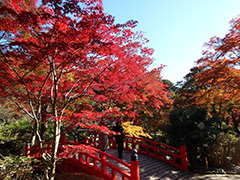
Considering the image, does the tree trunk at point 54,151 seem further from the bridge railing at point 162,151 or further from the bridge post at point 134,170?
the bridge railing at point 162,151

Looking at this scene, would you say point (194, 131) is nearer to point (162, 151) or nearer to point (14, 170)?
point (162, 151)

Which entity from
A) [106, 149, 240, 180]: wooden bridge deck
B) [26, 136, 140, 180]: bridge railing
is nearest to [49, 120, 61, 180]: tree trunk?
[26, 136, 140, 180]: bridge railing

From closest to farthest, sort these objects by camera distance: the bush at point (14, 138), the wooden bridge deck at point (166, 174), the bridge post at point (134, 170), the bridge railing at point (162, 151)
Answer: the bridge post at point (134, 170) → the wooden bridge deck at point (166, 174) → the bridge railing at point (162, 151) → the bush at point (14, 138)

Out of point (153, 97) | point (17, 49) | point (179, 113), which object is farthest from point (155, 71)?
point (17, 49)

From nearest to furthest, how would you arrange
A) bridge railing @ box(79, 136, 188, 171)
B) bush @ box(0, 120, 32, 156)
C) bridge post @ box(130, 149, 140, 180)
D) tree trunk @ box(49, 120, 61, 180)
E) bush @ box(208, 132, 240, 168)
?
bridge post @ box(130, 149, 140, 180), tree trunk @ box(49, 120, 61, 180), bridge railing @ box(79, 136, 188, 171), bush @ box(208, 132, 240, 168), bush @ box(0, 120, 32, 156)

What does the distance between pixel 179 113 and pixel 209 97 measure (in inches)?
76.9

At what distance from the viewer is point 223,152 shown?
7.41 meters

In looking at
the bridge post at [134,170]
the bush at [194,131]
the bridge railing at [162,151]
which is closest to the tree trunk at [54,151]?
the bridge post at [134,170]

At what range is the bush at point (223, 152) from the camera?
7355 millimetres

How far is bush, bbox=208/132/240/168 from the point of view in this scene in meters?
7.36

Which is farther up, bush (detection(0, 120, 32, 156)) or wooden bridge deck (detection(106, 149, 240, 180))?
bush (detection(0, 120, 32, 156))

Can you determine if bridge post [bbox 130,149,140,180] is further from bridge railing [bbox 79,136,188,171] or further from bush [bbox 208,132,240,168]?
bush [bbox 208,132,240,168]

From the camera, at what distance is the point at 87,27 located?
405cm

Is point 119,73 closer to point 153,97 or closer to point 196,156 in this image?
point 153,97
